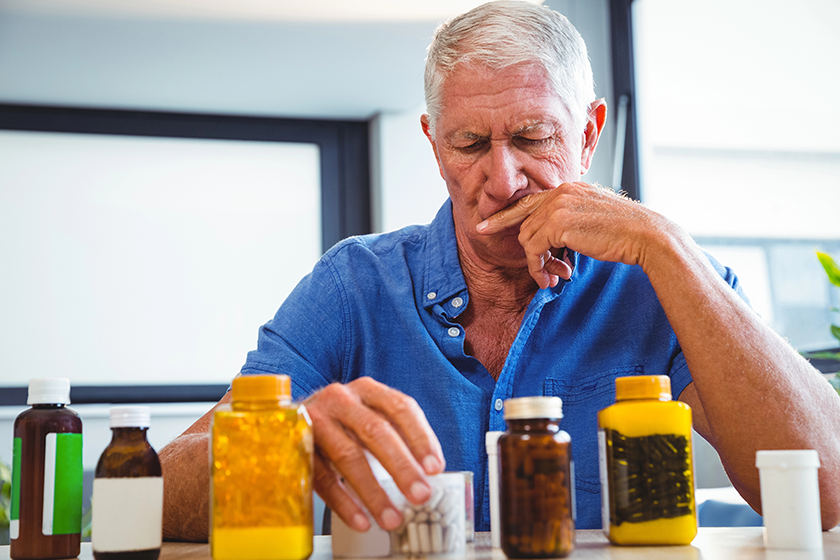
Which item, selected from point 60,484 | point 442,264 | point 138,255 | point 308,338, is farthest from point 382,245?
point 138,255

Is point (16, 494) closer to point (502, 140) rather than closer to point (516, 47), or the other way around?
point (502, 140)

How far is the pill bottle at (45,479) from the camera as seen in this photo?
705mm

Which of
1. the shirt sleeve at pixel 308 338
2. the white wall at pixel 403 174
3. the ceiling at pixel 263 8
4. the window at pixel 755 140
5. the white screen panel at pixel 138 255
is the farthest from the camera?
the white wall at pixel 403 174

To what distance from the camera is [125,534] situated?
636 mm

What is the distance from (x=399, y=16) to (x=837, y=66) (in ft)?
4.74

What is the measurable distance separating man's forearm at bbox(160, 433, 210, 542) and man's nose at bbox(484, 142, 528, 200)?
53cm

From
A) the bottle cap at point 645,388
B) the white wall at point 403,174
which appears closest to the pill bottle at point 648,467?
the bottle cap at point 645,388

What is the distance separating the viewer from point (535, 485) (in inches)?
23.5

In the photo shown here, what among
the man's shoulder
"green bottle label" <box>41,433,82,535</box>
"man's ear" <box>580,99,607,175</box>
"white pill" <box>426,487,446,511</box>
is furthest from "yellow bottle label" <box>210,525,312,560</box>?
"man's ear" <box>580,99,607,175</box>

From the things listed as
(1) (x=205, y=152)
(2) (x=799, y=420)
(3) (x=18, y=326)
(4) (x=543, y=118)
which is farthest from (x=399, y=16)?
(2) (x=799, y=420)

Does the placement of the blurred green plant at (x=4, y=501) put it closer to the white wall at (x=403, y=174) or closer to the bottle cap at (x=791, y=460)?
the white wall at (x=403, y=174)

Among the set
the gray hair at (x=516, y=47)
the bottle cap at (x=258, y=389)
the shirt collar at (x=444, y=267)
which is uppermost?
the gray hair at (x=516, y=47)

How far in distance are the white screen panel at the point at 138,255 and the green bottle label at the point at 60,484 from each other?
276cm

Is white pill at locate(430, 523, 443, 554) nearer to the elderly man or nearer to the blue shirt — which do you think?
the elderly man
